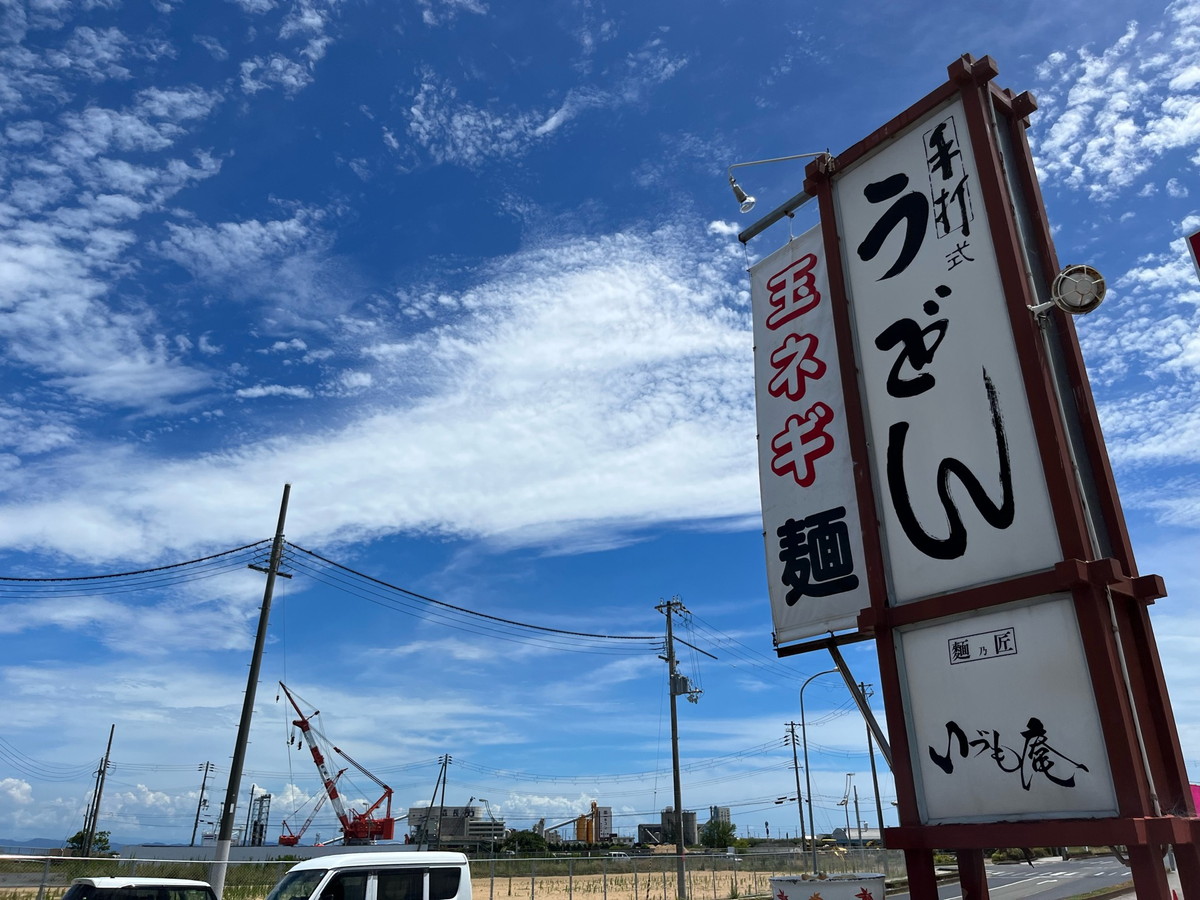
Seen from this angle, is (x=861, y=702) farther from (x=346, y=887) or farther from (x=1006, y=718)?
(x=346, y=887)

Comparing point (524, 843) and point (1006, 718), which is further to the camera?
point (524, 843)

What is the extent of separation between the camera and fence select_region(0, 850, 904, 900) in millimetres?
19672

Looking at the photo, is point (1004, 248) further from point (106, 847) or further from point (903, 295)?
point (106, 847)

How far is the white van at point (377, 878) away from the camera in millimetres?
11602

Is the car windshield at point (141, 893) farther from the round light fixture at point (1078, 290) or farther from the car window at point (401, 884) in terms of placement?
the round light fixture at point (1078, 290)

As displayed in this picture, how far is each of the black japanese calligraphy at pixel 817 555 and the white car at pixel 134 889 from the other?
1039 cm

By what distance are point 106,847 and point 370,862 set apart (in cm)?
6640

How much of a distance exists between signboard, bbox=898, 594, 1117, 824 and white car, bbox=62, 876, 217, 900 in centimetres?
1115

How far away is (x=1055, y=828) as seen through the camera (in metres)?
6.54

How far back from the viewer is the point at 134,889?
1189 centimetres

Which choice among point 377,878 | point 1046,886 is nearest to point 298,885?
point 377,878

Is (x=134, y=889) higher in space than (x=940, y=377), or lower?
lower

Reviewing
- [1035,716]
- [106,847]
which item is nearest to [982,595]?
[1035,716]

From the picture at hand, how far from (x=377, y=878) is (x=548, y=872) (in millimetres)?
48930
